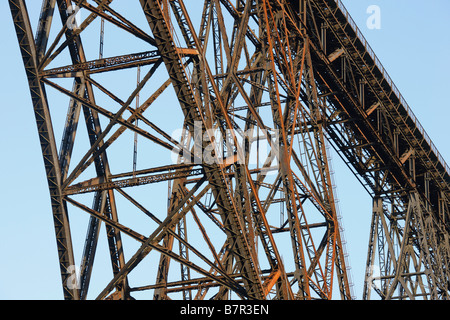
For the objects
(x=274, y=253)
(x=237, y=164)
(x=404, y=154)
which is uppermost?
(x=404, y=154)

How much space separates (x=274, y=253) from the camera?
24.5 meters

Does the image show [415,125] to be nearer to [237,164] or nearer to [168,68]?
[237,164]

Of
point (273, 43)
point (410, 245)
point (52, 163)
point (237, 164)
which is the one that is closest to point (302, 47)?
point (273, 43)

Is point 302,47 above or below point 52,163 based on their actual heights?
above

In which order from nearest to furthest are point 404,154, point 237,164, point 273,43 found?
point 237,164
point 273,43
point 404,154

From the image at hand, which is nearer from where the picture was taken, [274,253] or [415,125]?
[274,253]

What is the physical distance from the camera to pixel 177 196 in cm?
2669

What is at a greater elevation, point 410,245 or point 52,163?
point 410,245

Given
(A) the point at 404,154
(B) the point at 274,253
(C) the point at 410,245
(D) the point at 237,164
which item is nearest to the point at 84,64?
(D) the point at 237,164

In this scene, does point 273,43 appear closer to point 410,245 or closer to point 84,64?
point 84,64

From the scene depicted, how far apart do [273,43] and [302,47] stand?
3.25 meters

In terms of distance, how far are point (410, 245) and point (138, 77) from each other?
2556 centimetres
